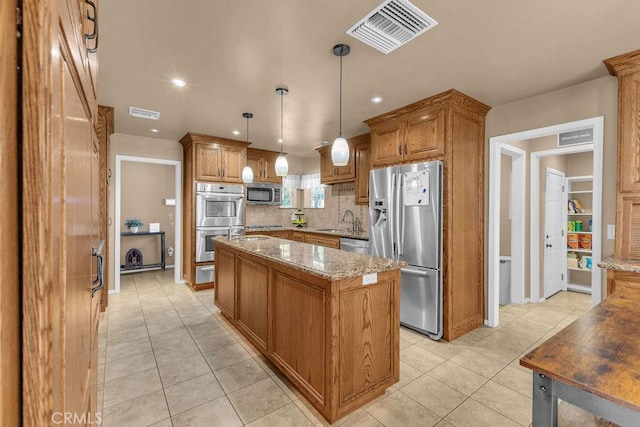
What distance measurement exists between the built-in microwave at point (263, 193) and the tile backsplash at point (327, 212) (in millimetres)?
361

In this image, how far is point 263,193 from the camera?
575 centimetres

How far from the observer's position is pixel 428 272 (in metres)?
3.04

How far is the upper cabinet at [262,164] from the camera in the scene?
18.6ft

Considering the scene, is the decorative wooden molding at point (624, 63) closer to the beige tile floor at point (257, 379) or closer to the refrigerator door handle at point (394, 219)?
the refrigerator door handle at point (394, 219)

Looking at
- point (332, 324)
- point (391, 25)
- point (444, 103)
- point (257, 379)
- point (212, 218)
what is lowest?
point (257, 379)

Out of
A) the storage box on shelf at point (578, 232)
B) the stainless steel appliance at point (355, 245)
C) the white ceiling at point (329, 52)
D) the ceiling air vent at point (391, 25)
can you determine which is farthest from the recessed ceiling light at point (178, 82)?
the storage box on shelf at point (578, 232)

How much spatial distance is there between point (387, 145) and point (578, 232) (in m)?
3.93

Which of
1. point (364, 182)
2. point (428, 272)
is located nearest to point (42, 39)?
point (428, 272)

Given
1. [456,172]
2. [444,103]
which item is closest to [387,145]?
[444,103]

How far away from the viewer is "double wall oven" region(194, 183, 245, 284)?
185 inches

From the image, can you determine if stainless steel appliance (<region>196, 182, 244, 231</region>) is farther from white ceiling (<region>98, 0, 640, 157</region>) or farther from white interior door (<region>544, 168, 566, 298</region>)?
white interior door (<region>544, 168, 566, 298</region>)

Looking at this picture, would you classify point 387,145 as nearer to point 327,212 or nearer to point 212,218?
point 327,212

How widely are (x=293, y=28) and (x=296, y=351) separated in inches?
88.6

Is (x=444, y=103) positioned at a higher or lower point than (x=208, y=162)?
higher
